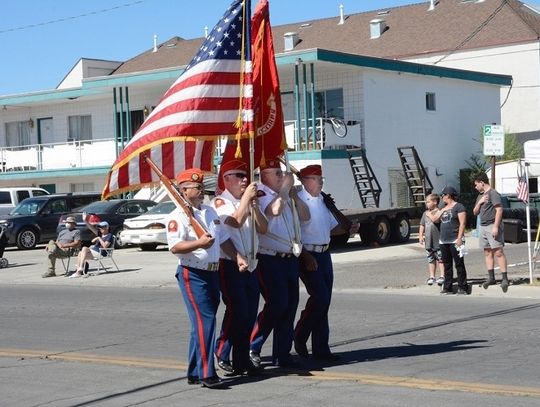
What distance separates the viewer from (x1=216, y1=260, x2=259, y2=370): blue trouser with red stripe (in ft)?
28.0

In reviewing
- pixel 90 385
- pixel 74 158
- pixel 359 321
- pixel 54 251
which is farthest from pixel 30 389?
pixel 74 158

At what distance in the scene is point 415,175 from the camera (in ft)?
114

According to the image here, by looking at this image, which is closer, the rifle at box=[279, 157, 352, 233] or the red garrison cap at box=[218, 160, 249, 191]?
the red garrison cap at box=[218, 160, 249, 191]

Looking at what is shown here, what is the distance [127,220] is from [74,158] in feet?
44.6

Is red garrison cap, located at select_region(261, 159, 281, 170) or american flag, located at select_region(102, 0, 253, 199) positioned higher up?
american flag, located at select_region(102, 0, 253, 199)

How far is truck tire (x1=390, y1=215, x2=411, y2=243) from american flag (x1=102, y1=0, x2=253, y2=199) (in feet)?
61.1

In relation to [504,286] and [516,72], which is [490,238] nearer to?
[504,286]

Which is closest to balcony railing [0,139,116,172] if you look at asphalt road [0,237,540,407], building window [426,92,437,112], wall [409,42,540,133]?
building window [426,92,437,112]

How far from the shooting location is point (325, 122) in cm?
3300

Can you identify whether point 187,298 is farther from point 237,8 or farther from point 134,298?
point 134,298

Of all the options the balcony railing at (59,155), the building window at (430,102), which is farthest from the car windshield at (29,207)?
the building window at (430,102)

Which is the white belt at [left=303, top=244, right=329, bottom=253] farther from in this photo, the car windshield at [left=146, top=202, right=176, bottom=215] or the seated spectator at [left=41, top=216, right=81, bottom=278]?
the car windshield at [left=146, top=202, right=176, bottom=215]

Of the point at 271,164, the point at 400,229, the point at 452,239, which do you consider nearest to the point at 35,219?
the point at 400,229

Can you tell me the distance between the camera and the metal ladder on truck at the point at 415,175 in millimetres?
32938
